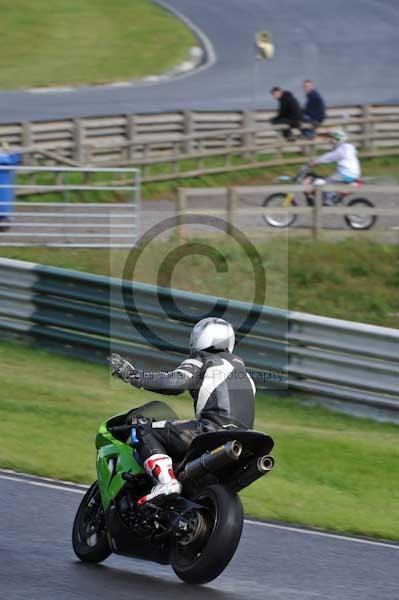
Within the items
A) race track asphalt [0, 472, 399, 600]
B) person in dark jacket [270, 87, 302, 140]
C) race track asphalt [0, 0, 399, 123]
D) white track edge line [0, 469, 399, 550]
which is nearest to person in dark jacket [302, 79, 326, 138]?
person in dark jacket [270, 87, 302, 140]

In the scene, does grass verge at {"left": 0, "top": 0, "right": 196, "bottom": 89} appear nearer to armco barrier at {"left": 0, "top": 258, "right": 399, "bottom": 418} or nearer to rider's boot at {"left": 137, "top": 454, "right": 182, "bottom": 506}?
armco barrier at {"left": 0, "top": 258, "right": 399, "bottom": 418}

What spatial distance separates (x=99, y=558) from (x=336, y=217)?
43.3 ft

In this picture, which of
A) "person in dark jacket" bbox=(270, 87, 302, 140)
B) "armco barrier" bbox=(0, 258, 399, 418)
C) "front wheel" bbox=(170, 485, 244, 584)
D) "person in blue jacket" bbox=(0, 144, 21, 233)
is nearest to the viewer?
"front wheel" bbox=(170, 485, 244, 584)

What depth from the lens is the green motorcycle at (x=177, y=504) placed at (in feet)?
22.0

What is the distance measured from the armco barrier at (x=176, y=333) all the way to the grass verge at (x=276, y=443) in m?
0.26

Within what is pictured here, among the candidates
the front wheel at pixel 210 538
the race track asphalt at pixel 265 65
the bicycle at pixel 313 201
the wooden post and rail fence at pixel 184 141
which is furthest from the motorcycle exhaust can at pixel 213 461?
the race track asphalt at pixel 265 65

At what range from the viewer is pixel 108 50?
41.7 metres

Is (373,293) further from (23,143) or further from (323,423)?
(23,143)

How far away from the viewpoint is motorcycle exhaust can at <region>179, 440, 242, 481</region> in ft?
21.8

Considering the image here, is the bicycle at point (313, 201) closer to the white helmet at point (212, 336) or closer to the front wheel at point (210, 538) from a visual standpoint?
the white helmet at point (212, 336)

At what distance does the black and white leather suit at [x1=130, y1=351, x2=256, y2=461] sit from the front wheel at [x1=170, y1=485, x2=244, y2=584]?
398mm

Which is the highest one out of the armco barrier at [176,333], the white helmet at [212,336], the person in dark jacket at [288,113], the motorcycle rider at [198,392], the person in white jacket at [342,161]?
the person in dark jacket at [288,113]

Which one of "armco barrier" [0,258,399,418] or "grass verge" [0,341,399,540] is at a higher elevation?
"armco barrier" [0,258,399,418]

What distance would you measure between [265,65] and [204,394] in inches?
1405
